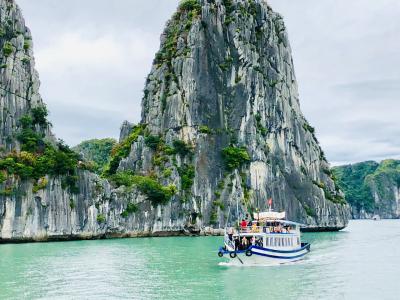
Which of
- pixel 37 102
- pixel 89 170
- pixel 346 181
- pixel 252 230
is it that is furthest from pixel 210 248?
pixel 346 181

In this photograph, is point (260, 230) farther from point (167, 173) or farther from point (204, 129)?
point (204, 129)

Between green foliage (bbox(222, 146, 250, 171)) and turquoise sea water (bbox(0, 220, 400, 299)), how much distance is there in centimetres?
3334

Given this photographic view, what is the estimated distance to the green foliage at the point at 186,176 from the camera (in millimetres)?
70562

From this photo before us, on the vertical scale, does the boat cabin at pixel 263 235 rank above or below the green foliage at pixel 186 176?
below

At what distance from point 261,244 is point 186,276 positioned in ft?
23.3

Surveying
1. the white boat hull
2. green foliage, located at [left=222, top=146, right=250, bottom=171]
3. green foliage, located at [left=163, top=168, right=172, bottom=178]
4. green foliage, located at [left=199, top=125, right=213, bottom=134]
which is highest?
green foliage, located at [left=199, top=125, right=213, bottom=134]

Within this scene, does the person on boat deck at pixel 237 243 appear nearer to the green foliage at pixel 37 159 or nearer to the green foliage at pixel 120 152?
the green foliage at pixel 37 159

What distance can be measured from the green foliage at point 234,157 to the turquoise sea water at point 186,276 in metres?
33.3

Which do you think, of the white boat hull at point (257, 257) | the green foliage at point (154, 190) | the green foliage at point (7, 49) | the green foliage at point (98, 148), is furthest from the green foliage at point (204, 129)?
the white boat hull at point (257, 257)

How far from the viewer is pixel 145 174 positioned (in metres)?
72.9

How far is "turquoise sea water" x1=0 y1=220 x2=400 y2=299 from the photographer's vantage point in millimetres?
23906

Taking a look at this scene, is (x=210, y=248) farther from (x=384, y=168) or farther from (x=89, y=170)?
(x=384, y=168)

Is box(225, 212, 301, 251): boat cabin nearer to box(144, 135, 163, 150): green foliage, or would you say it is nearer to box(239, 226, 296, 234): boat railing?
box(239, 226, 296, 234): boat railing

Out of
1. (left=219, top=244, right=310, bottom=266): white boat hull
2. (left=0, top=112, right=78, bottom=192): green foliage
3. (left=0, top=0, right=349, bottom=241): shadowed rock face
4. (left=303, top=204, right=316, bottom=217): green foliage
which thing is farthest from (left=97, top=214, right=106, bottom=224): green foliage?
(left=303, top=204, right=316, bottom=217): green foliage
